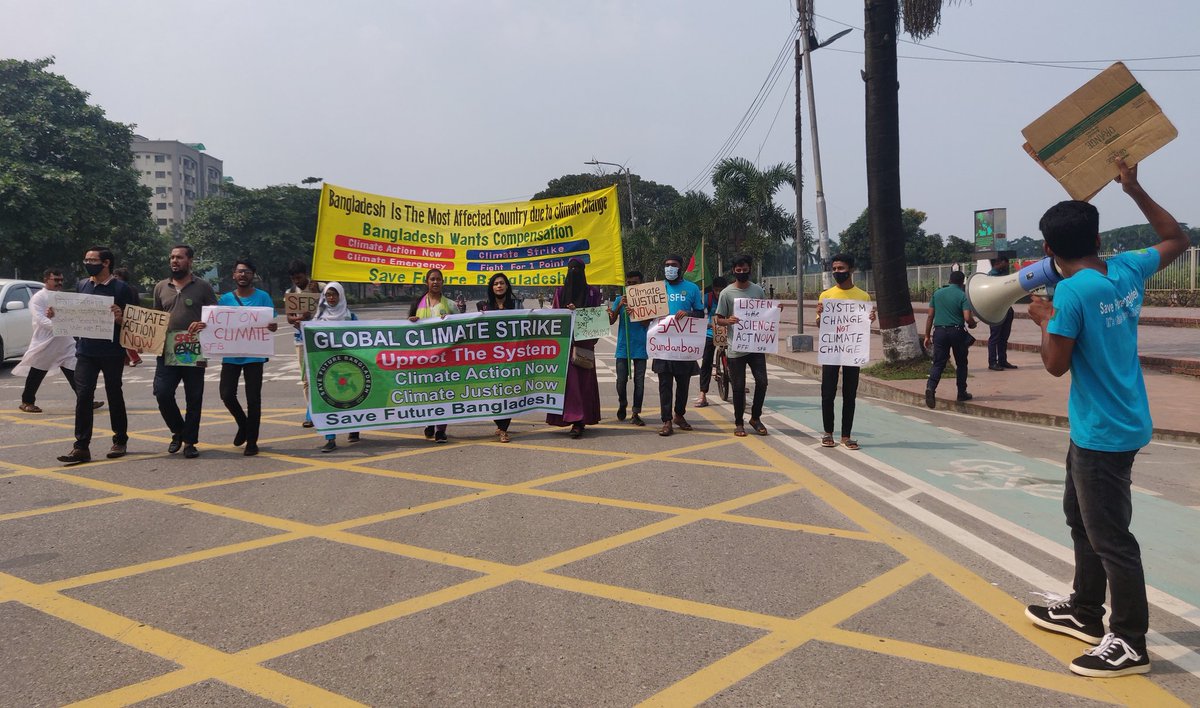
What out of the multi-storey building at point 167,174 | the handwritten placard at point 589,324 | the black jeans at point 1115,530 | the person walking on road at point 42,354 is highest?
the multi-storey building at point 167,174

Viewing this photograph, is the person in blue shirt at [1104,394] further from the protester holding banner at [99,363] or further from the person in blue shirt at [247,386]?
the protester holding banner at [99,363]

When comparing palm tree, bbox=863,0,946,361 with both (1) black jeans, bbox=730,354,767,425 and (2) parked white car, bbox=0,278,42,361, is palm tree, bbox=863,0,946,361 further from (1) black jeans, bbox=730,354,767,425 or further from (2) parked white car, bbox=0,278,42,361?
→ (2) parked white car, bbox=0,278,42,361

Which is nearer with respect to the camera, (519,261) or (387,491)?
(387,491)

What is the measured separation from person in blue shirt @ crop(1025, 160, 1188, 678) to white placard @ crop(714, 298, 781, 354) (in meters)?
5.15

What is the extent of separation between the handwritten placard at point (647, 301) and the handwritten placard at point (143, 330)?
184 inches

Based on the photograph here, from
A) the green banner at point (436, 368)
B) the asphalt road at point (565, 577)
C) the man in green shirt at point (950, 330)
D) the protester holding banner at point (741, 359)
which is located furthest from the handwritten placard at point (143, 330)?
the man in green shirt at point (950, 330)

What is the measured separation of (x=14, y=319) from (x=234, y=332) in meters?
10.4

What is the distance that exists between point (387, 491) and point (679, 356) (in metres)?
3.63

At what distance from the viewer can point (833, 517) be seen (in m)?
5.43

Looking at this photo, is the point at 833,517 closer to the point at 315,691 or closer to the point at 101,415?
the point at 315,691

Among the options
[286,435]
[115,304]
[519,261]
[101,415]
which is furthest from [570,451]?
[101,415]

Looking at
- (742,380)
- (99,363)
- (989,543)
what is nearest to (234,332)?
(99,363)

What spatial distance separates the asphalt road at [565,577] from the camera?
3.14m

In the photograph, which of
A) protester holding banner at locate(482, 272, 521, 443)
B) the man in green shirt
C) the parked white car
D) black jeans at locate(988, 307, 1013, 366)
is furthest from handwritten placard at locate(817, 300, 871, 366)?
the parked white car
